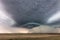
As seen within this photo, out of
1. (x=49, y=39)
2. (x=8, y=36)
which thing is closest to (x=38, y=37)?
(x=49, y=39)

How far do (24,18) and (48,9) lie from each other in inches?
6.9

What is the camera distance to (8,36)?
0.76 meters

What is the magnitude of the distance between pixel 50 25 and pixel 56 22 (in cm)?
5

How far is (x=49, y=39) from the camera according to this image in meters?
0.76

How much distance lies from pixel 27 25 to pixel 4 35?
6.5 inches

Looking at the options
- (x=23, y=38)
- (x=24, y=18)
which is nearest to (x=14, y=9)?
(x=24, y=18)

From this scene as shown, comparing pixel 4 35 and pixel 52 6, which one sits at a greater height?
pixel 52 6

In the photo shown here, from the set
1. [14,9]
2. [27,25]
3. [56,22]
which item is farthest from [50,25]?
[14,9]

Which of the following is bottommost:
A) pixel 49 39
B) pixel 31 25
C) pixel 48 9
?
pixel 49 39

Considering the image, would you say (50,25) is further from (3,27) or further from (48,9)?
(3,27)

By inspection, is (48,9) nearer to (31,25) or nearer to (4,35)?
(31,25)

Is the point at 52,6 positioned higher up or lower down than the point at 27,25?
higher up

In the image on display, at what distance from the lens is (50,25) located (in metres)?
0.81

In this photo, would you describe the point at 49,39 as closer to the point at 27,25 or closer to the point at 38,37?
the point at 38,37
